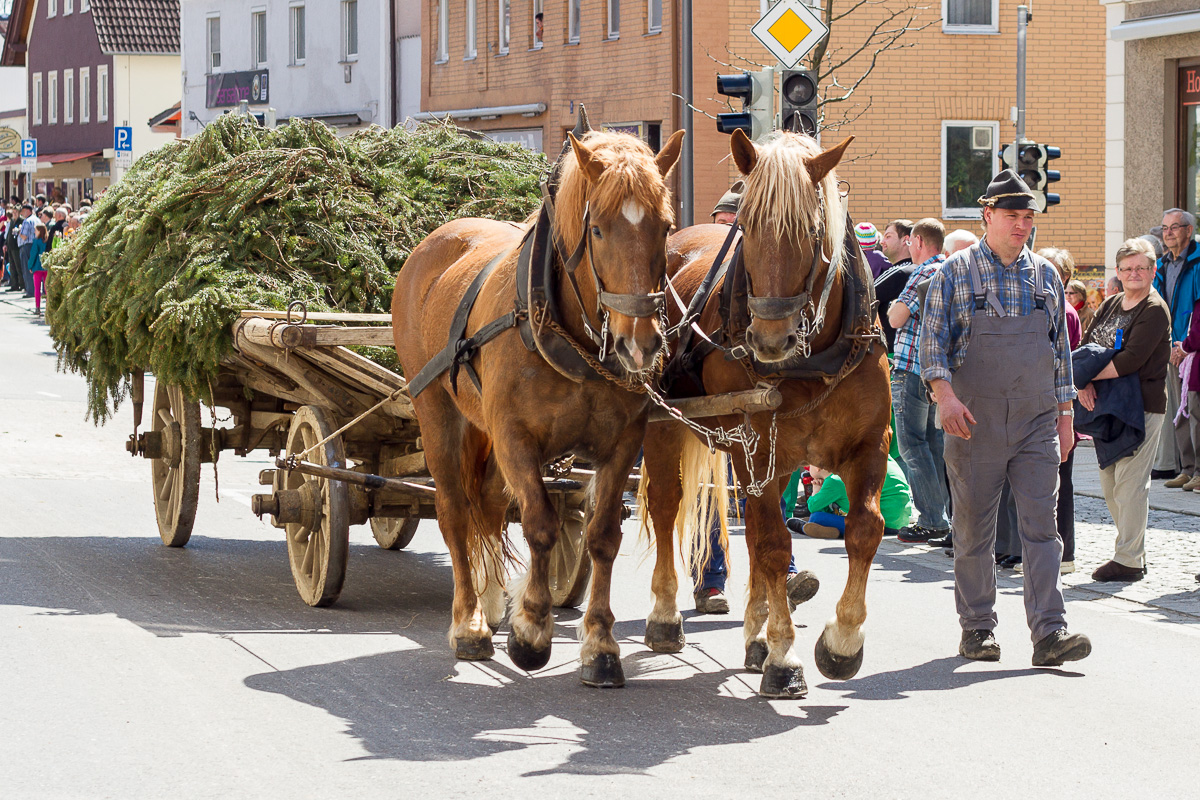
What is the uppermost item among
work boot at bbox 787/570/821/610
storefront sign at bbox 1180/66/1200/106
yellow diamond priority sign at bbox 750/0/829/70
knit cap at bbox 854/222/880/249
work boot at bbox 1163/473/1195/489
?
storefront sign at bbox 1180/66/1200/106

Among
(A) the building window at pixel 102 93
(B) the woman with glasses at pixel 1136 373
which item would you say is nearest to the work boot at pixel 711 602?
(B) the woman with glasses at pixel 1136 373

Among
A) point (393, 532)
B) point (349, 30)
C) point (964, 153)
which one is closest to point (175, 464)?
point (393, 532)

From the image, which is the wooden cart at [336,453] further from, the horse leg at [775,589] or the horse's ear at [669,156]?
the horse's ear at [669,156]

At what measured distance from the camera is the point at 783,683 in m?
6.30

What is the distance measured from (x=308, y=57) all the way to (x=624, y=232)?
3726 cm

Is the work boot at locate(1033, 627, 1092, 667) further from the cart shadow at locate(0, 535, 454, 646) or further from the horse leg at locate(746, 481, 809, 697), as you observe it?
the cart shadow at locate(0, 535, 454, 646)

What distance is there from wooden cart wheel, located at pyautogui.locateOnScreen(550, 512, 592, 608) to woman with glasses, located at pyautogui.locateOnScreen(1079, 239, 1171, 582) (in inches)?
116

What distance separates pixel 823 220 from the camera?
6.16m

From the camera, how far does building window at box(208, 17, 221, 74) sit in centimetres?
4719

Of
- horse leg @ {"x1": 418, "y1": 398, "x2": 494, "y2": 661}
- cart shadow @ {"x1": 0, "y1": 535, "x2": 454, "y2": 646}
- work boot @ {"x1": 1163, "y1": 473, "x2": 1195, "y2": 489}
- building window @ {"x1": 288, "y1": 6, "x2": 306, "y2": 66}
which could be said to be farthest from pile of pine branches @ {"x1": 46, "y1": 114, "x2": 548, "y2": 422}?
building window @ {"x1": 288, "y1": 6, "x2": 306, "y2": 66}

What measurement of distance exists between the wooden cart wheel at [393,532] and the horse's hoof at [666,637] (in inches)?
109

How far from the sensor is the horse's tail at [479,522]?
7.28 metres

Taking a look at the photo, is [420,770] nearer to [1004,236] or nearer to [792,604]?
[792,604]

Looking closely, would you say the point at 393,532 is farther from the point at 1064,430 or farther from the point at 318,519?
the point at 1064,430
